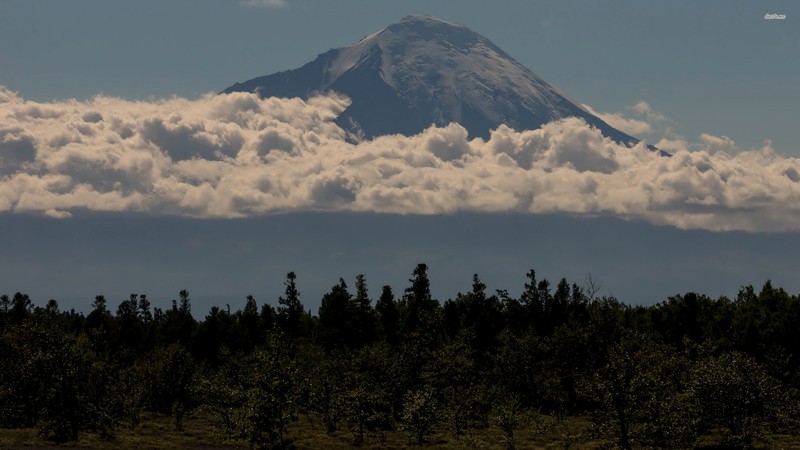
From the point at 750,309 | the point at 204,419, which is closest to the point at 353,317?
the point at 204,419

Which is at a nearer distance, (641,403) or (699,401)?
(641,403)

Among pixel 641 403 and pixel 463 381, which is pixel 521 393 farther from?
pixel 641 403

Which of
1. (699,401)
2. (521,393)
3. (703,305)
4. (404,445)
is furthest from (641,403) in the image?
(703,305)

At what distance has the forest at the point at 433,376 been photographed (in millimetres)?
66625

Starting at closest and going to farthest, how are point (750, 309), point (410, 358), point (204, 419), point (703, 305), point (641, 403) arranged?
point (641, 403), point (410, 358), point (204, 419), point (750, 309), point (703, 305)

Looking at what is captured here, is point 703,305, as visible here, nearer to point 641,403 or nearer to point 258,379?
point 641,403

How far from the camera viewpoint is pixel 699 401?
255ft

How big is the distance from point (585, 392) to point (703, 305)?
108 meters

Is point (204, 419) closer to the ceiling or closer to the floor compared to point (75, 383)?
closer to the floor

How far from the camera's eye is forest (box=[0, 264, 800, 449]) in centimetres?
6662

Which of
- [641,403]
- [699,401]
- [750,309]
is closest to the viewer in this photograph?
[641,403]

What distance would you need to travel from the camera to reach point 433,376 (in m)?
110

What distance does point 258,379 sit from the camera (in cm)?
6456

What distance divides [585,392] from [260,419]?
24.5m
